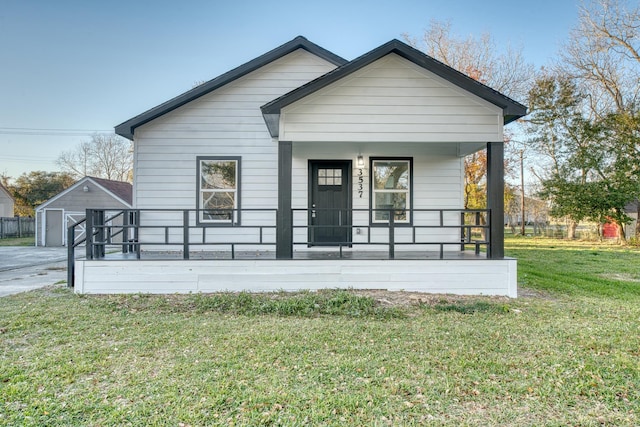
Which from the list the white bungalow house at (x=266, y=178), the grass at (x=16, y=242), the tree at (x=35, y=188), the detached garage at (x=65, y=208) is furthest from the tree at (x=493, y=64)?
the tree at (x=35, y=188)

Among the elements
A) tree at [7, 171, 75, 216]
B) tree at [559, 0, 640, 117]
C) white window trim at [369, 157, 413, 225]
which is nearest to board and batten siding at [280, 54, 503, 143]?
white window trim at [369, 157, 413, 225]

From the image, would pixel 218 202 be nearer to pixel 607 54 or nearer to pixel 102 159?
pixel 607 54

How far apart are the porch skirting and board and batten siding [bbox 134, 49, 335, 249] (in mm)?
2108

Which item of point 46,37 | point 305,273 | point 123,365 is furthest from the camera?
point 46,37

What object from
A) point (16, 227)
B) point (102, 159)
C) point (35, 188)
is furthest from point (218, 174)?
point (35, 188)

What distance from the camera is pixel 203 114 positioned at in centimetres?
842

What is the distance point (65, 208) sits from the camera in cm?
1830

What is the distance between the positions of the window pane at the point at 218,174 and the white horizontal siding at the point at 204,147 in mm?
203

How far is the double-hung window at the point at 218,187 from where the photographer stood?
8.38 meters

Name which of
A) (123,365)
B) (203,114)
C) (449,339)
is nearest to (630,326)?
(449,339)

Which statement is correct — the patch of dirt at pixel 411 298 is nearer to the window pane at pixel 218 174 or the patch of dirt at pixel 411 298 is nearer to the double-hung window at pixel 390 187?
the double-hung window at pixel 390 187

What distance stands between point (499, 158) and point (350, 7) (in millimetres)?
9325

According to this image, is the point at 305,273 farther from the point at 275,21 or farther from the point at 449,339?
the point at 275,21

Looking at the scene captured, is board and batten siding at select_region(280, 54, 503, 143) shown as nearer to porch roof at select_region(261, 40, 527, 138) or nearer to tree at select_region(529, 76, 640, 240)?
porch roof at select_region(261, 40, 527, 138)
